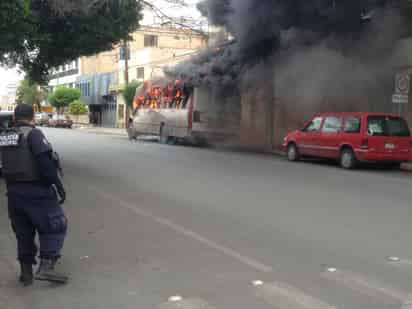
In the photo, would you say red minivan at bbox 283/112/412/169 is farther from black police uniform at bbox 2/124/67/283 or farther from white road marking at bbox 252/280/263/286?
black police uniform at bbox 2/124/67/283

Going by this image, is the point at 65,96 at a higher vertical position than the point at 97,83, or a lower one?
lower

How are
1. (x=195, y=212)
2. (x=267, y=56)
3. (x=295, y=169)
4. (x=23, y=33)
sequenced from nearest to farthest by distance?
1. (x=195, y=212)
2. (x=23, y=33)
3. (x=295, y=169)
4. (x=267, y=56)

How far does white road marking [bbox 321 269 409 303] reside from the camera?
4594 mm

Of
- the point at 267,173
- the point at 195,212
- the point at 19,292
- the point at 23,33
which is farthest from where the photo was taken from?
the point at 267,173

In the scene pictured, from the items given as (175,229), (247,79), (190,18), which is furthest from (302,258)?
(247,79)

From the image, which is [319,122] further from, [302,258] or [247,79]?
[302,258]

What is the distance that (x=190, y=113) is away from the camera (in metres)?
23.8

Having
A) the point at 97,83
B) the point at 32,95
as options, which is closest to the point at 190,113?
the point at 97,83

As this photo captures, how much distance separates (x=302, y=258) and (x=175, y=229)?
6.60ft

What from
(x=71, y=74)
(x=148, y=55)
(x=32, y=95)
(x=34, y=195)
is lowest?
(x=34, y=195)

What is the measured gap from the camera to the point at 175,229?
7.14 meters

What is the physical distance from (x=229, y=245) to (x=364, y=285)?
1.83 m

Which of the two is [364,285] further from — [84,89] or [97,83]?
[84,89]

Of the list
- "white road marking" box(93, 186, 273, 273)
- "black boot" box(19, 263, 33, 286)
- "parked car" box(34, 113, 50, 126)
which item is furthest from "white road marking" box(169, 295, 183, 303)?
"parked car" box(34, 113, 50, 126)
